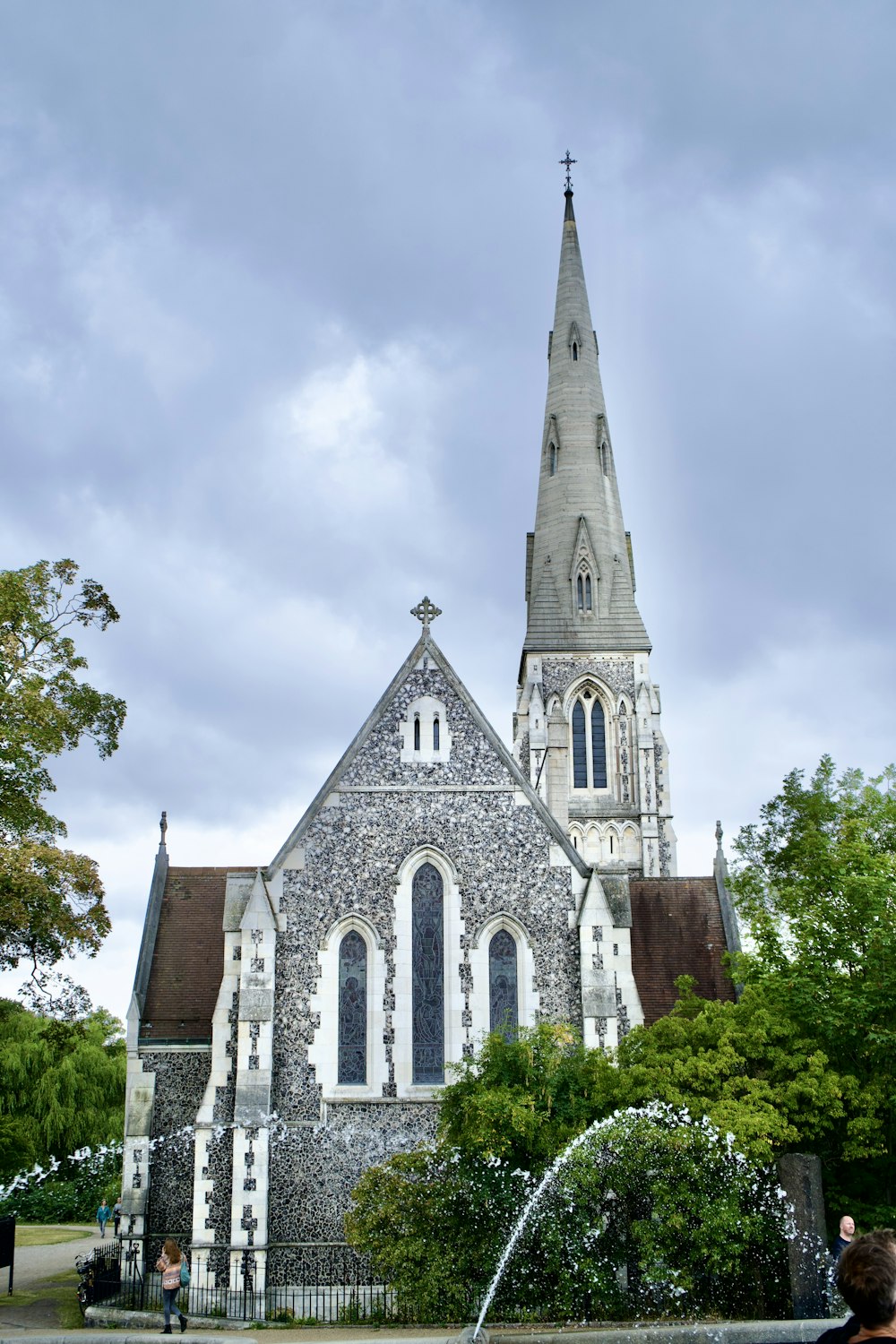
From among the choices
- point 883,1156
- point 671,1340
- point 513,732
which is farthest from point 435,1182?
point 513,732

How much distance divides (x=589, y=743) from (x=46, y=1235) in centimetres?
2947

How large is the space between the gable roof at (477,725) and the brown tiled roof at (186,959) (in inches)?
166

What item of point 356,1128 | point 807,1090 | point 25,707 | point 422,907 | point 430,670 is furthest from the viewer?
point 430,670

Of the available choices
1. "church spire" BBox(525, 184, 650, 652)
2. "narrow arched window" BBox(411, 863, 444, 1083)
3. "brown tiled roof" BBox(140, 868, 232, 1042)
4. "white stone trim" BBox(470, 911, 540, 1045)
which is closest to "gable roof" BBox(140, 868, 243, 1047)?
"brown tiled roof" BBox(140, 868, 232, 1042)

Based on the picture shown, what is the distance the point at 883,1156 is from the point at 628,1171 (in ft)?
12.1

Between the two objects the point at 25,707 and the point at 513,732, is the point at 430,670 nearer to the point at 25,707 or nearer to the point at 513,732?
the point at 25,707

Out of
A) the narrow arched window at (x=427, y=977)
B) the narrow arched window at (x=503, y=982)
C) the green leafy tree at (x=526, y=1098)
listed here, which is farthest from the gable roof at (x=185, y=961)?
the green leafy tree at (x=526, y=1098)

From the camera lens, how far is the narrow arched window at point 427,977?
20.2 meters

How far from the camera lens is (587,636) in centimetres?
5519

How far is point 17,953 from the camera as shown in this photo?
18562mm

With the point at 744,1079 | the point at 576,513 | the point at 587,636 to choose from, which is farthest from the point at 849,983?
the point at 576,513

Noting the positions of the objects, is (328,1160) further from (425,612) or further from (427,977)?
(425,612)

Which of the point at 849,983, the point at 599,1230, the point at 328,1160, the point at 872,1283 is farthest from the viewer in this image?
the point at 328,1160

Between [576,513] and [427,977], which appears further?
[576,513]
